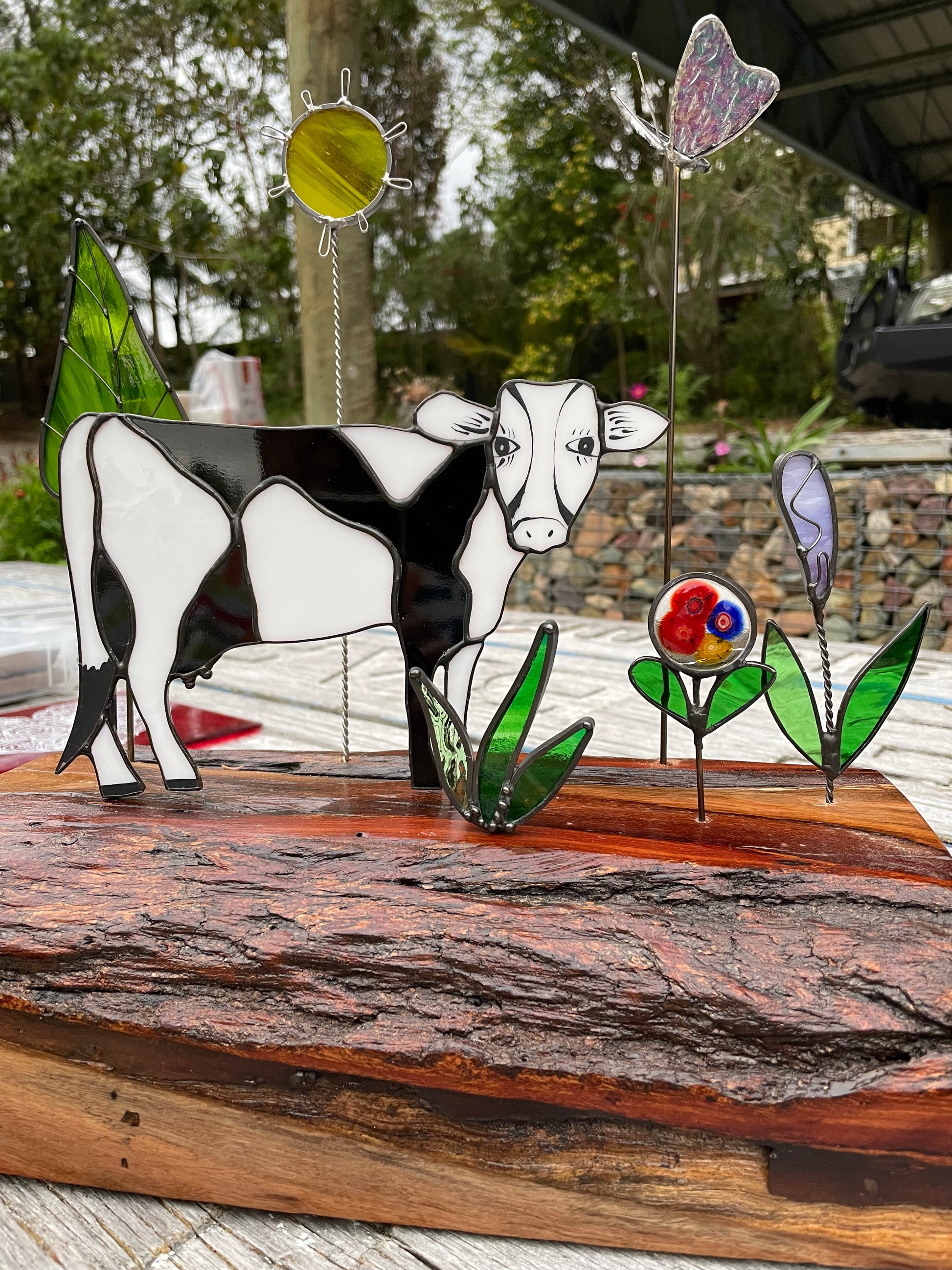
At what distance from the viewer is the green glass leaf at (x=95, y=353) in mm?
1278

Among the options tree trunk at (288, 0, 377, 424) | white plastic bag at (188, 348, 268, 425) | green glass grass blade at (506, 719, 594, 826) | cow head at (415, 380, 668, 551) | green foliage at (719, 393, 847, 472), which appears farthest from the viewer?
white plastic bag at (188, 348, 268, 425)

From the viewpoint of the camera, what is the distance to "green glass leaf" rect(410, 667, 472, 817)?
3.43ft

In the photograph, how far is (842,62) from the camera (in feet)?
14.2

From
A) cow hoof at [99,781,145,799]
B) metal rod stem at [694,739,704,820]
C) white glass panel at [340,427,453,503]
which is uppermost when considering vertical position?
white glass panel at [340,427,453,503]

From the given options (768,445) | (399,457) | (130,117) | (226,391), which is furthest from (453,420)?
(130,117)

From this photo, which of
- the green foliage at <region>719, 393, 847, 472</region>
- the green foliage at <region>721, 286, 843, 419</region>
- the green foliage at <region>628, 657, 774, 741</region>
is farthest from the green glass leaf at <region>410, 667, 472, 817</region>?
the green foliage at <region>721, 286, 843, 419</region>

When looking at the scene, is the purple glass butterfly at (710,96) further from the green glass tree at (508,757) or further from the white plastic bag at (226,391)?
the white plastic bag at (226,391)

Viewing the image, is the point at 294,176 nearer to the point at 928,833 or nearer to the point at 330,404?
the point at 928,833

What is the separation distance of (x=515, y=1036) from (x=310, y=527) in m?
0.65

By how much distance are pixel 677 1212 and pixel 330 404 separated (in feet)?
11.9

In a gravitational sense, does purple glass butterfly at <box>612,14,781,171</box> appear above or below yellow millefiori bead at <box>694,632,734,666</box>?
above

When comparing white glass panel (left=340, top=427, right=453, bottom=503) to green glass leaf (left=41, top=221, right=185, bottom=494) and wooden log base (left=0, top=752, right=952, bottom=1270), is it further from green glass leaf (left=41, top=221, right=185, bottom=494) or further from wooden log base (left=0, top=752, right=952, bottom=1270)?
wooden log base (left=0, top=752, right=952, bottom=1270)

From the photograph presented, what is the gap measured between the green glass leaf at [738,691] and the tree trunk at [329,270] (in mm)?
3024

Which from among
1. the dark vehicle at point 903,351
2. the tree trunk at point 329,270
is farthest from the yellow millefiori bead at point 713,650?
the dark vehicle at point 903,351
